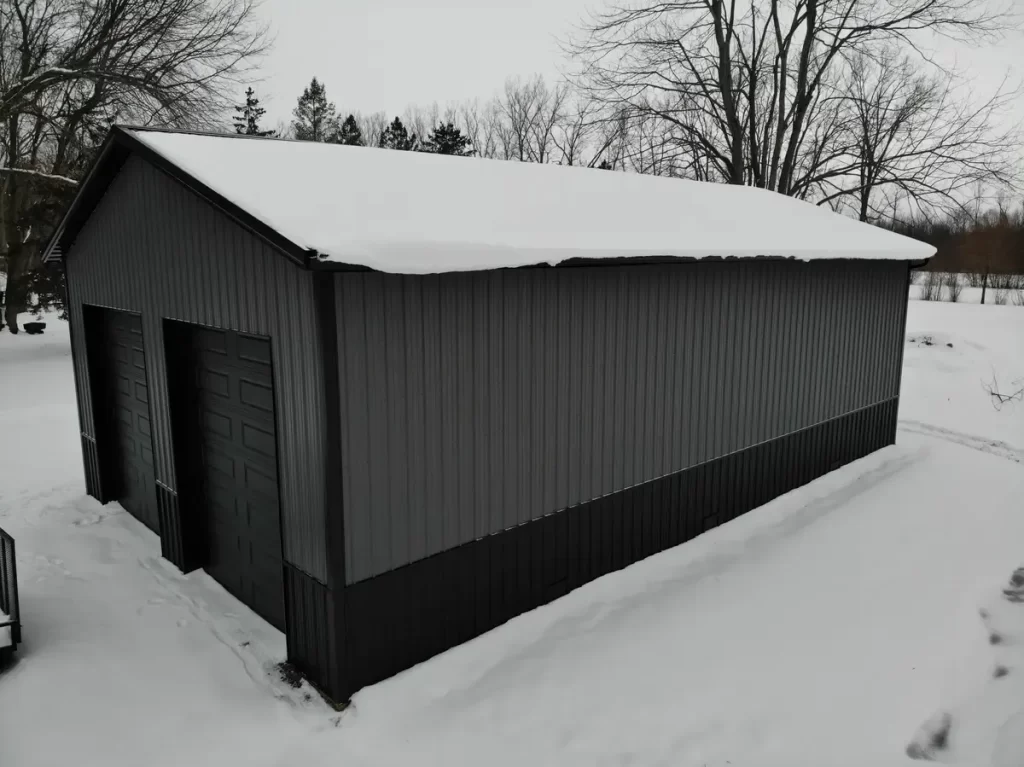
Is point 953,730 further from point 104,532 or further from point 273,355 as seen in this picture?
point 104,532

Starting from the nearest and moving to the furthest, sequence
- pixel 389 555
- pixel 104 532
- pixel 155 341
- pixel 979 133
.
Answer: pixel 389 555 < pixel 155 341 < pixel 104 532 < pixel 979 133

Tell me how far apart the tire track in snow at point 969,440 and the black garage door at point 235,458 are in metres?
9.67

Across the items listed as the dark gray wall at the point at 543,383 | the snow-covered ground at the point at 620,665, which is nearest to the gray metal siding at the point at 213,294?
the dark gray wall at the point at 543,383

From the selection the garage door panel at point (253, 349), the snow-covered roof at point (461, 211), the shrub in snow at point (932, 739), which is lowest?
the shrub in snow at point (932, 739)

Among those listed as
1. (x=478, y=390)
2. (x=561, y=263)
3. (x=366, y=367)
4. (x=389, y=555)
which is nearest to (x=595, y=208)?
(x=561, y=263)

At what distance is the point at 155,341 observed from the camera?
5.82m

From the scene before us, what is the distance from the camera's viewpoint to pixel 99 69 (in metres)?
17.0

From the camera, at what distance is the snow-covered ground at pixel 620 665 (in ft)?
13.0

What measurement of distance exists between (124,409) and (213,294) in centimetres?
308

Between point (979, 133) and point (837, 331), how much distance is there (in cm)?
1487

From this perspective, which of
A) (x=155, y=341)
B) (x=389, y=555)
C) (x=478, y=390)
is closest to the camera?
(x=389, y=555)

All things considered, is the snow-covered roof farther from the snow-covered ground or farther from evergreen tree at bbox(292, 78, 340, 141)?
evergreen tree at bbox(292, 78, 340, 141)

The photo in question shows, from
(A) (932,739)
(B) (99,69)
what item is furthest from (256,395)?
(B) (99,69)

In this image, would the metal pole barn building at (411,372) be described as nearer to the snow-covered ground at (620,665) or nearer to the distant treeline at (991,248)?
the snow-covered ground at (620,665)
